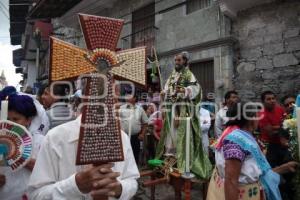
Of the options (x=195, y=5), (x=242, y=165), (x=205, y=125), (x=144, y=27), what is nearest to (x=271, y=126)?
(x=205, y=125)

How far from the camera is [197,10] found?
29.7 feet

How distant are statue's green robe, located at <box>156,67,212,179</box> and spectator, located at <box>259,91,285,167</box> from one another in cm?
91

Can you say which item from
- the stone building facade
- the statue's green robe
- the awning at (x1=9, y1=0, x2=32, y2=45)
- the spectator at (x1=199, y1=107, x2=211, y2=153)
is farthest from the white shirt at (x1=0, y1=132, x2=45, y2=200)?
the awning at (x1=9, y1=0, x2=32, y2=45)

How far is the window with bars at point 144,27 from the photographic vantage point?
11.0 metres

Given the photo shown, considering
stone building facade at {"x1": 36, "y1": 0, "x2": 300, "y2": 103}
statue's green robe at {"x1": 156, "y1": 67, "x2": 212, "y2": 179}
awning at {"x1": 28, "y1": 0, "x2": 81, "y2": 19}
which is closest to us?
statue's green robe at {"x1": 156, "y1": 67, "x2": 212, "y2": 179}

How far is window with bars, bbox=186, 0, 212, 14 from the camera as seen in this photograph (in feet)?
29.1

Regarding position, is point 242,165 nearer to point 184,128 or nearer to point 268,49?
point 184,128

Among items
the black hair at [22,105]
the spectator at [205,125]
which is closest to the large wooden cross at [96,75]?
the black hair at [22,105]

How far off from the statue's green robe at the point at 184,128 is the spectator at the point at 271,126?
915 mm

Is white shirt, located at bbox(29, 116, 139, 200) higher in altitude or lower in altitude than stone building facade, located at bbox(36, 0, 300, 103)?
lower

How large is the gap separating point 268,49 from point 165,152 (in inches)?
156

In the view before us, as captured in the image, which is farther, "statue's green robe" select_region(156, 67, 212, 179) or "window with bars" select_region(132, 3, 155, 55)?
"window with bars" select_region(132, 3, 155, 55)

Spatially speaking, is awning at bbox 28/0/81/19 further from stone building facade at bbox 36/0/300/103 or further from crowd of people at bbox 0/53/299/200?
crowd of people at bbox 0/53/299/200

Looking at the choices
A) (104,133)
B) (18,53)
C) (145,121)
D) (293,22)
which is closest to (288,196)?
(104,133)
